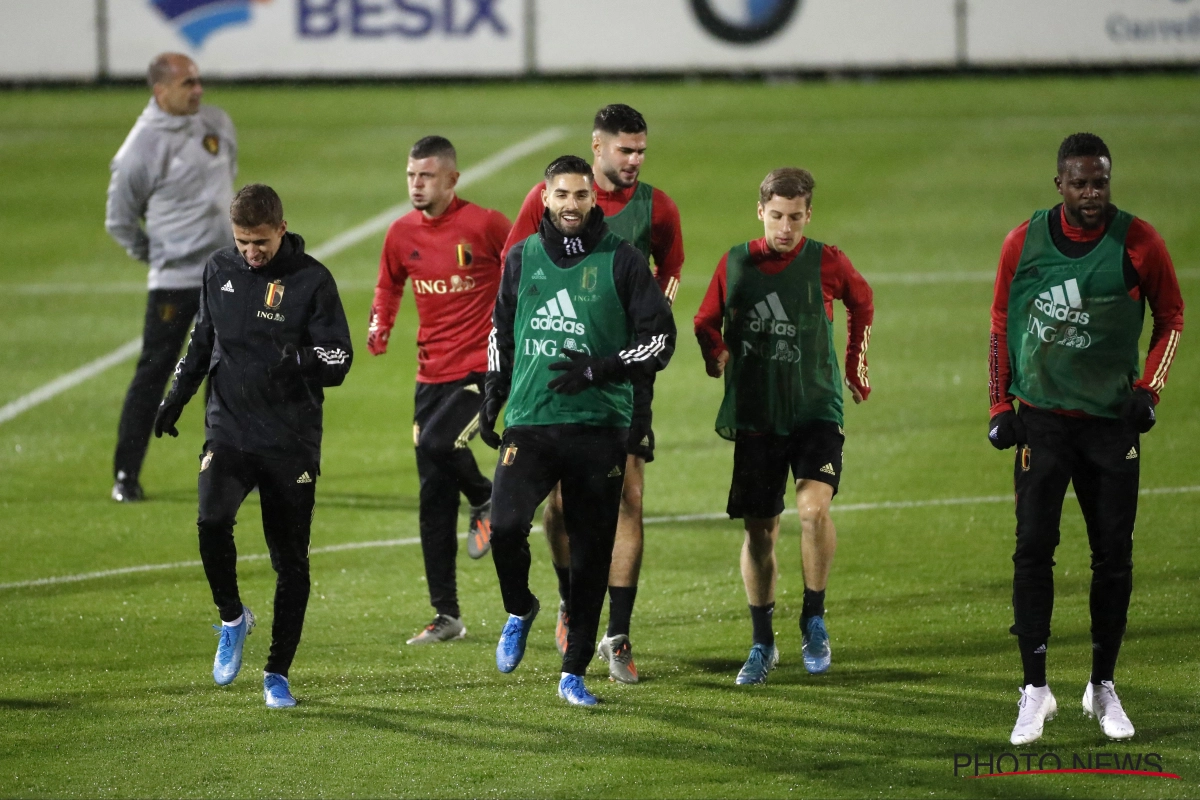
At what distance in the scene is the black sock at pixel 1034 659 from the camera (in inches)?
277

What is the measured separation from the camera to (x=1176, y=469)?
11.9 metres

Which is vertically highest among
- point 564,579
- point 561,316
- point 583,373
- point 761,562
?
point 561,316

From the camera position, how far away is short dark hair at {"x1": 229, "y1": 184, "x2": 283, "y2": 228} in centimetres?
719

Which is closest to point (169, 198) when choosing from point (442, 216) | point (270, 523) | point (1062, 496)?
point (442, 216)

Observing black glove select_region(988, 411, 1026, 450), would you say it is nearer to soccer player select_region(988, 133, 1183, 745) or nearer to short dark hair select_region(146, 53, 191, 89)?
soccer player select_region(988, 133, 1183, 745)

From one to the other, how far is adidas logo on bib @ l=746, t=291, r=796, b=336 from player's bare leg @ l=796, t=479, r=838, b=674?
66 centimetres

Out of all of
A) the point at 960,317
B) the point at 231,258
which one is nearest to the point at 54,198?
the point at 960,317

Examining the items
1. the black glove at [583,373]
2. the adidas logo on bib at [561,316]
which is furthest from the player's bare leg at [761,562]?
the adidas logo on bib at [561,316]

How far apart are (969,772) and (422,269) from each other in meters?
3.67

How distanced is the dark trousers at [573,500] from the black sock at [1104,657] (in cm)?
195

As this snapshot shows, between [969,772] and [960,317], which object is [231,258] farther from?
[960,317]

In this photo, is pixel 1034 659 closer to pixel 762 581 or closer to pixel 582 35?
pixel 762 581

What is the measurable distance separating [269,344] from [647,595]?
290cm

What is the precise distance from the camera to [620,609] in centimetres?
805
